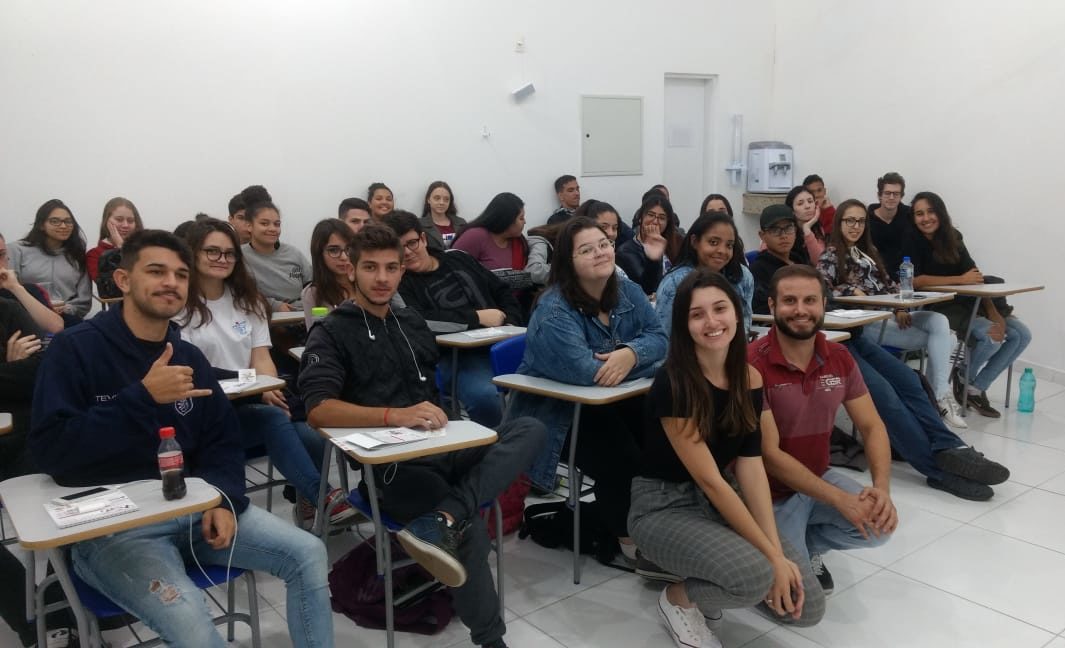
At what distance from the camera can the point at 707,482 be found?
2205mm

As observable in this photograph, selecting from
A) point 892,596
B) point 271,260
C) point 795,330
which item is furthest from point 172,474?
point 271,260

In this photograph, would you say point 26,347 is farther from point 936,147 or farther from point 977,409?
point 936,147

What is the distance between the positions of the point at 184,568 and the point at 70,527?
0.37 meters

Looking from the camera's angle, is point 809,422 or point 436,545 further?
point 809,422

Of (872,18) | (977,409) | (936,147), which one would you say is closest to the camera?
(977,409)

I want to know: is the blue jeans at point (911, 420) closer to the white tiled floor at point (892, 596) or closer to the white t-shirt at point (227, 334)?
the white tiled floor at point (892, 596)

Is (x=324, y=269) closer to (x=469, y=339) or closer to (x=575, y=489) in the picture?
(x=469, y=339)

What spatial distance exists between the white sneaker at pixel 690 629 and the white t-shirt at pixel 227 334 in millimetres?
1889

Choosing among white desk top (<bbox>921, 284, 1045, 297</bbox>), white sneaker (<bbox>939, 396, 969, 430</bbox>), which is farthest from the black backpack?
white desk top (<bbox>921, 284, 1045, 297</bbox>)

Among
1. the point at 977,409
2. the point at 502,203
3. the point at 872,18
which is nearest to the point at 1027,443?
the point at 977,409

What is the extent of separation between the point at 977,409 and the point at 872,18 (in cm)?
386

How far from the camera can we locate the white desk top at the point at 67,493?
155 cm

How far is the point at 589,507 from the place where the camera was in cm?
304

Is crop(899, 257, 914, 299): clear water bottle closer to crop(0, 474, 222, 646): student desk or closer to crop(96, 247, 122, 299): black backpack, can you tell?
crop(0, 474, 222, 646): student desk
